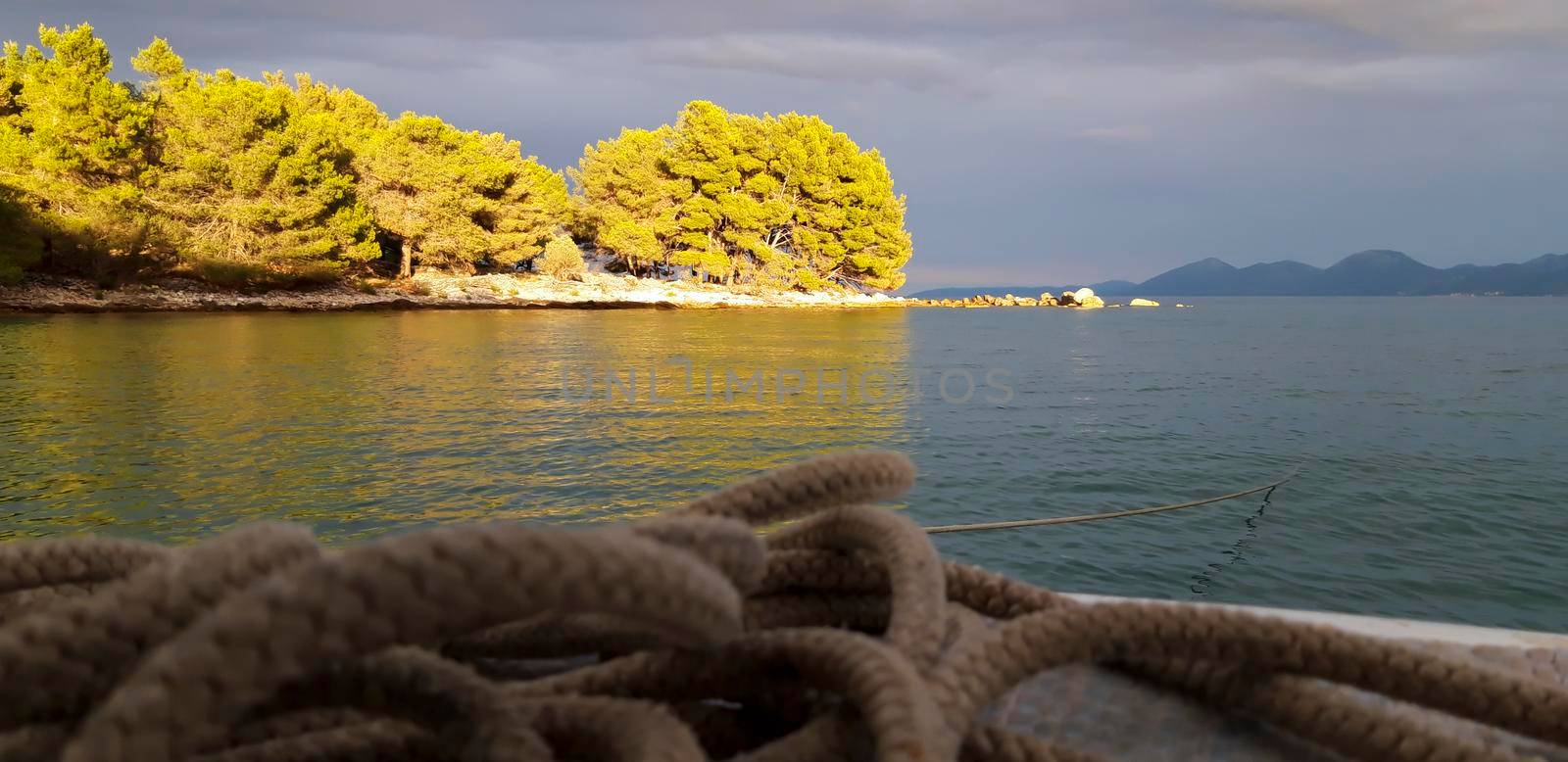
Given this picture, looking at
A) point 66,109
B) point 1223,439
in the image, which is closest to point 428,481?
point 1223,439

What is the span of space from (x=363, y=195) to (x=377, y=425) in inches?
1079

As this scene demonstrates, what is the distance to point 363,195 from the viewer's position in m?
35.1

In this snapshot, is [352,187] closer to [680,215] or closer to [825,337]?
[680,215]

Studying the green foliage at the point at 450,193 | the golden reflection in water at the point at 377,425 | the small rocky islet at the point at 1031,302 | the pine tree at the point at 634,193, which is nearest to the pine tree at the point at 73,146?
the golden reflection in water at the point at 377,425

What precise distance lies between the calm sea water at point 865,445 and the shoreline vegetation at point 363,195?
6716 millimetres

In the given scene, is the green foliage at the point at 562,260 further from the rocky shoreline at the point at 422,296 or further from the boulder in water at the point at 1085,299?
the boulder in water at the point at 1085,299

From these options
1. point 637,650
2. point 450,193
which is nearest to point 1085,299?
point 450,193

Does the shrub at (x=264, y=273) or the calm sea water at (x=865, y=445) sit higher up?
the shrub at (x=264, y=273)

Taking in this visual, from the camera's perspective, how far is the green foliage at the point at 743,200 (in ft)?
145

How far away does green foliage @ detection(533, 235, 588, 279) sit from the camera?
1681 inches

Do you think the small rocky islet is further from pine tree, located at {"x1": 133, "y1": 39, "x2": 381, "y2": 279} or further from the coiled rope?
the coiled rope

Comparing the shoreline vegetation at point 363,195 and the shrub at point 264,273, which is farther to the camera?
the shrub at point 264,273

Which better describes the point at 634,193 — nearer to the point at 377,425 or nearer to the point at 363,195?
the point at 363,195

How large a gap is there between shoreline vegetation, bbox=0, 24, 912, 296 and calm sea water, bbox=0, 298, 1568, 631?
22.0ft
